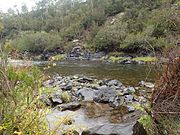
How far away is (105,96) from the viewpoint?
49.7ft

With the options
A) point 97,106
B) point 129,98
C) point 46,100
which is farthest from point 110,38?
point 46,100

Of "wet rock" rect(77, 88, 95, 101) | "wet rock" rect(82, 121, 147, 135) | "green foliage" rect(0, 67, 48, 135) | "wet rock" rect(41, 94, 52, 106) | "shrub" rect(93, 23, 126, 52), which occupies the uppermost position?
"green foliage" rect(0, 67, 48, 135)

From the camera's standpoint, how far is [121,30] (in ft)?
202

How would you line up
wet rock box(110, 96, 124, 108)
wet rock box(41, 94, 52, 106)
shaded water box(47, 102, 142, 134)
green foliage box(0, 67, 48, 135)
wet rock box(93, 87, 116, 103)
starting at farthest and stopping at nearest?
wet rock box(93, 87, 116, 103), wet rock box(110, 96, 124, 108), wet rock box(41, 94, 52, 106), shaded water box(47, 102, 142, 134), green foliage box(0, 67, 48, 135)

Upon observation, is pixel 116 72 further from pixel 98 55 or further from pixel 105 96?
pixel 98 55

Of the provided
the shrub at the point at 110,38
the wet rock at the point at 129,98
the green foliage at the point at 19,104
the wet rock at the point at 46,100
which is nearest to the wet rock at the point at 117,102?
the wet rock at the point at 129,98

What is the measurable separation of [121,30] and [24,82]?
189 feet

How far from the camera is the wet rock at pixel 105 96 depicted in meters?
14.6

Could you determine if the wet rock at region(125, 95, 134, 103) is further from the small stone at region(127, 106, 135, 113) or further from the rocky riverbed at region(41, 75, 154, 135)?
the small stone at region(127, 106, 135, 113)

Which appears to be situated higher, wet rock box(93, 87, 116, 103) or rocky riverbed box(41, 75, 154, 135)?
rocky riverbed box(41, 75, 154, 135)

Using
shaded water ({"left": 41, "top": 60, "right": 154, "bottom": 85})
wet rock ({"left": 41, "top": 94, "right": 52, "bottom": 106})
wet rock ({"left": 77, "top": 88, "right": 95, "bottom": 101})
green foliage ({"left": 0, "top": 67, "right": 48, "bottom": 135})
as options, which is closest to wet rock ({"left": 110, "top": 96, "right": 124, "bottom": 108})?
wet rock ({"left": 77, "top": 88, "right": 95, "bottom": 101})

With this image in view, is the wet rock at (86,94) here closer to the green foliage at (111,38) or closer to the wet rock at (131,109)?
the wet rock at (131,109)

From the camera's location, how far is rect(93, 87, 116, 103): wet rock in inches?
574

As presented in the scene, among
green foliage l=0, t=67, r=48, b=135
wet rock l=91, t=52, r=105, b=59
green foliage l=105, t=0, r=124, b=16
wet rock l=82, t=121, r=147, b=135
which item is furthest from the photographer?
green foliage l=105, t=0, r=124, b=16
